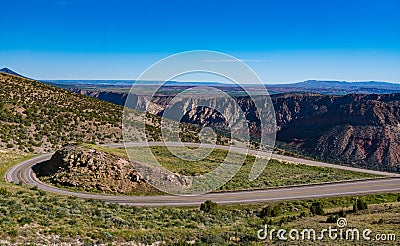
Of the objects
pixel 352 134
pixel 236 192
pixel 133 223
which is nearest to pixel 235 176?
pixel 236 192

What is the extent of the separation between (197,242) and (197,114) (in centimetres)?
18010

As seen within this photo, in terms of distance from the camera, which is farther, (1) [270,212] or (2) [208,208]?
(1) [270,212]

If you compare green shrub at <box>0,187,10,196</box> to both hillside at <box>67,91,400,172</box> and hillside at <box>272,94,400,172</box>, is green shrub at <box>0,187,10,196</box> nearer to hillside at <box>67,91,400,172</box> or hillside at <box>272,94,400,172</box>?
hillside at <box>67,91,400,172</box>

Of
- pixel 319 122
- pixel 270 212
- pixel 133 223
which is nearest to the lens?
pixel 133 223

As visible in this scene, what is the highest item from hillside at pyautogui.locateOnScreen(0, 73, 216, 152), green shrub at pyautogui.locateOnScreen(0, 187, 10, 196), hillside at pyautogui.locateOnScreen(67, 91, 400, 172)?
hillside at pyautogui.locateOnScreen(0, 73, 216, 152)

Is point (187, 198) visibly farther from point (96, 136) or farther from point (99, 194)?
point (96, 136)

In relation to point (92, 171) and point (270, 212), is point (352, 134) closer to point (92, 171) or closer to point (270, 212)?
point (270, 212)

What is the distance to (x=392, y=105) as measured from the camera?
154m

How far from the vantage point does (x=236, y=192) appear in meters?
37.5

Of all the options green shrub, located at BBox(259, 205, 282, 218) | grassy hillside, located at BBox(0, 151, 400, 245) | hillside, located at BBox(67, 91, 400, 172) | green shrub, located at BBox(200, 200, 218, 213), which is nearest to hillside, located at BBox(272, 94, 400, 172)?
hillside, located at BBox(67, 91, 400, 172)

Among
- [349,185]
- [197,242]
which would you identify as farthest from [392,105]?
[197,242]

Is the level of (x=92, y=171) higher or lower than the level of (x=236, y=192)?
higher

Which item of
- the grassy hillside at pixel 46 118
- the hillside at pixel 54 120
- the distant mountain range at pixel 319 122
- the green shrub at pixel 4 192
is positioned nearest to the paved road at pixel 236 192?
the green shrub at pixel 4 192

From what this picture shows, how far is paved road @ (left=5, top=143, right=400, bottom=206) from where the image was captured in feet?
107
